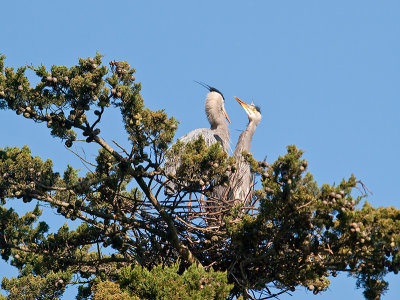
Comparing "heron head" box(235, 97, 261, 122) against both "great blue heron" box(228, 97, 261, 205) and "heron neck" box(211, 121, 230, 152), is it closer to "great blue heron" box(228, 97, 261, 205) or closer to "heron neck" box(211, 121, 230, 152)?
"great blue heron" box(228, 97, 261, 205)

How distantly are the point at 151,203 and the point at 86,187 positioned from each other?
0.90 m

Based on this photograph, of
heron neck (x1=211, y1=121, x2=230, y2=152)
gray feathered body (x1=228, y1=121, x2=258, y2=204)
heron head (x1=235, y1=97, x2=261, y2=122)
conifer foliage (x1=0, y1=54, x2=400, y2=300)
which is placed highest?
heron head (x1=235, y1=97, x2=261, y2=122)

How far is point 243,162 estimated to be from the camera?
47.8ft

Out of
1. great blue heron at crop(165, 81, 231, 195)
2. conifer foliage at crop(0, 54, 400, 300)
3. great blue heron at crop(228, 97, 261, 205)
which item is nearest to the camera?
conifer foliage at crop(0, 54, 400, 300)

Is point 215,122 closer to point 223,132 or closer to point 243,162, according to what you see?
point 223,132

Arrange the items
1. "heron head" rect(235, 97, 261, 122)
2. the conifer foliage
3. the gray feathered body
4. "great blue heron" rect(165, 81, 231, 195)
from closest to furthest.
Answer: the conifer foliage → the gray feathered body → "great blue heron" rect(165, 81, 231, 195) → "heron head" rect(235, 97, 261, 122)

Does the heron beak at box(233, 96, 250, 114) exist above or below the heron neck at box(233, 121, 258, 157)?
above

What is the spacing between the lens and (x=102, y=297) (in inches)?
400

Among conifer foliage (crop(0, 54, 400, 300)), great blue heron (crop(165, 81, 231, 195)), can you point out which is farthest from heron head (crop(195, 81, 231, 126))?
conifer foliage (crop(0, 54, 400, 300))

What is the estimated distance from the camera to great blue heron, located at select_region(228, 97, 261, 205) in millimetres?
14211

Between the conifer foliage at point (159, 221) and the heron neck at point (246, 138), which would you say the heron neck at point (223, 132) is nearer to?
the heron neck at point (246, 138)

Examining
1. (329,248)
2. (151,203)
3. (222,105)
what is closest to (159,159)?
(151,203)

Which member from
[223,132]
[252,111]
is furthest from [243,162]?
[252,111]

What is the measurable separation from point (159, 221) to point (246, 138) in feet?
16.6
